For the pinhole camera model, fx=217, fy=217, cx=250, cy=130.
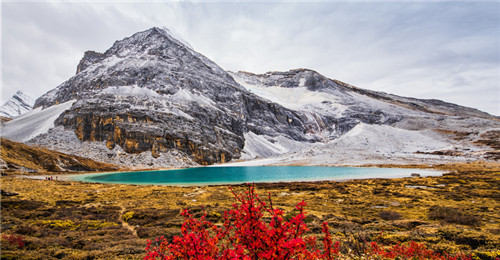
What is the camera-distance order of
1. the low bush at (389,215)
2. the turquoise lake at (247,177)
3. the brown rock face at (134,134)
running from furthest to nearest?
1. the brown rock face at (134,134)
2. the turquoise lake at (247,177)
3. the low bush at (389,215)

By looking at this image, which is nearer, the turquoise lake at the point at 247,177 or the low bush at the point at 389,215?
the low bush at the point at 389,215

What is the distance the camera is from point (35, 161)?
230ft

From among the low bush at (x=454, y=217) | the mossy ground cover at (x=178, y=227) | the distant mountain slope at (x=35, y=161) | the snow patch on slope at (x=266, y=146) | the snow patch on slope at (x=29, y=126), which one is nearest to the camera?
the mossy ground cover at (x=178, y=227)

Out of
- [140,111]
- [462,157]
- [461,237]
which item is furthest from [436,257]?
[140,111]

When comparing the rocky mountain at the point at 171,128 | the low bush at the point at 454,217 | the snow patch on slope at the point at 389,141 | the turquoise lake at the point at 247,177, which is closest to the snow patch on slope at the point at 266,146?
the rocky mountain at the point at 171,128

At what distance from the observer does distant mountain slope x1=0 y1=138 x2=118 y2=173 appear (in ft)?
202

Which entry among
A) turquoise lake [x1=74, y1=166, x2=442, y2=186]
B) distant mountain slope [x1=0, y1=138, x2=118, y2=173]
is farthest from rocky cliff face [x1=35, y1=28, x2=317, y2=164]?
turquoise lake [x1=74, y1=166, x2=442, y2=186]

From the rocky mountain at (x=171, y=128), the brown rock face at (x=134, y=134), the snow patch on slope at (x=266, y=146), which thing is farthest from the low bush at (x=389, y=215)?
the snow patch on slope at (x=266, y=146)

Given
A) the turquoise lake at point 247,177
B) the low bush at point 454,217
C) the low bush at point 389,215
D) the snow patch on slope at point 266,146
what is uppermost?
the snow patch on slope at point 266,146

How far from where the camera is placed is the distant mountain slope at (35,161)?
61.4 metres

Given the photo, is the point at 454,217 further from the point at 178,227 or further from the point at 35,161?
the point at 35,161

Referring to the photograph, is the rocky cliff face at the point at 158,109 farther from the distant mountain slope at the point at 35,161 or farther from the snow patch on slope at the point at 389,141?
the snow patch on slope at the point at 389,141

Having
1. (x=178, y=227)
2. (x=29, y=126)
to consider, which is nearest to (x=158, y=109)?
(x=29, y=126)

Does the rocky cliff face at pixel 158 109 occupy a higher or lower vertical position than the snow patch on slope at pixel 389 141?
higher
